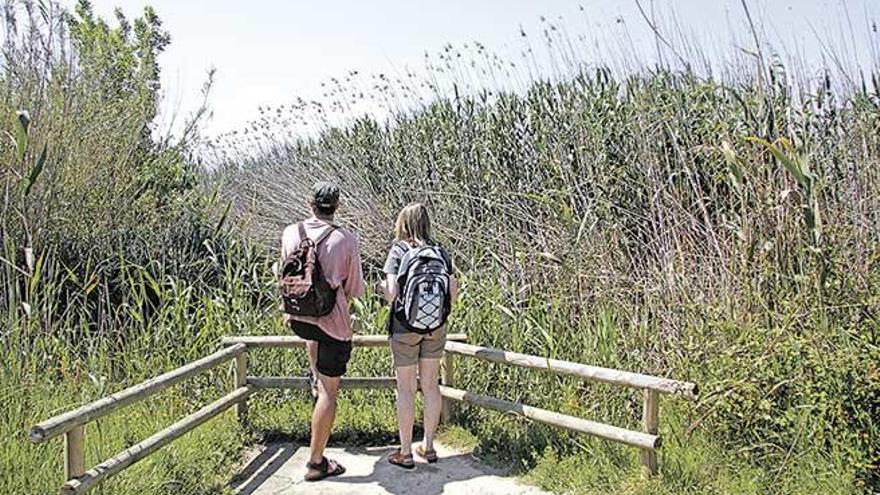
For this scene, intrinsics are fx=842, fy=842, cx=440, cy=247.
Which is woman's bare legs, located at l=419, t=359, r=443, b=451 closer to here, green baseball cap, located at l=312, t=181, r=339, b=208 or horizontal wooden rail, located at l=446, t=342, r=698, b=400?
horizontal wooden rail, located at l=446, t=342, r=698, b=400

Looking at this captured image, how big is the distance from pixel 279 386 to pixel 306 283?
131 cm

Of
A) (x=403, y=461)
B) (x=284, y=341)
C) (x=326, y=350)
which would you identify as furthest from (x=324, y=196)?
(x=403, y=461)

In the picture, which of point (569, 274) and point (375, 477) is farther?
point (569, 274)

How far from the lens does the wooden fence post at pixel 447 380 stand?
18.2 feet

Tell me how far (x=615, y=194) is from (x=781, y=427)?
8.96 feet

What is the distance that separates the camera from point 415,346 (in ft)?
16.0

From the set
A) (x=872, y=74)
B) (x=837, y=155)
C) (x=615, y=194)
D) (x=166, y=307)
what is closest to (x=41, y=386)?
(x=166, y=307)

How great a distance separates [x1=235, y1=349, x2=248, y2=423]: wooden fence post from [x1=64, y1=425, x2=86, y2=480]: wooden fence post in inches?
71.4

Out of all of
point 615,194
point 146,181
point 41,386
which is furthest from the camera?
point 146,181

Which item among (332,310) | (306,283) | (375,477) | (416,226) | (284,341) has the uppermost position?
(416,226)

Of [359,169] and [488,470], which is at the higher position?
[359,169]

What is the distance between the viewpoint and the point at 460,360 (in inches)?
226

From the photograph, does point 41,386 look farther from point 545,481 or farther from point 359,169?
point 359,169

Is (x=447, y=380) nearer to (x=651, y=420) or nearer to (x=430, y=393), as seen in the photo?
(x=430, y=393)
